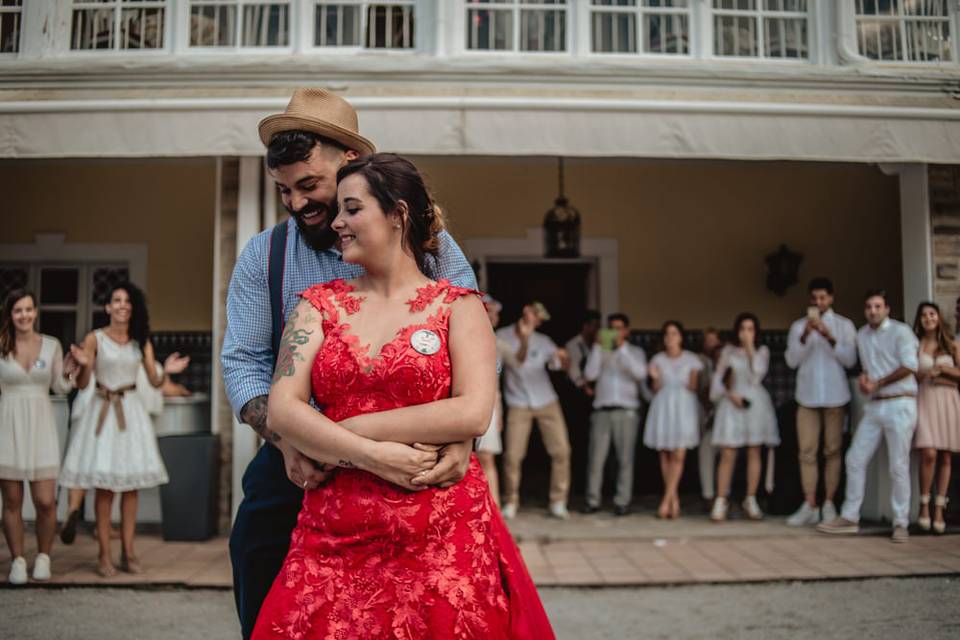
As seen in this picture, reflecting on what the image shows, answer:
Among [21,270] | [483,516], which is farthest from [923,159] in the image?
[21,270]

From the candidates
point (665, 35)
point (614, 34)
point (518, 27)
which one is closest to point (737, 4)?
point (665, 35)

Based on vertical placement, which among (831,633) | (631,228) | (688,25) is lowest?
(831,633)

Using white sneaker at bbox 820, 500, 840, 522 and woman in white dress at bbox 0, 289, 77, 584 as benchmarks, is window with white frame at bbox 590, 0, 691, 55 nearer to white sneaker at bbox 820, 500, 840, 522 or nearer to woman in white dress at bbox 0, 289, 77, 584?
white sneaker at bbox 820, 500, 840, 522

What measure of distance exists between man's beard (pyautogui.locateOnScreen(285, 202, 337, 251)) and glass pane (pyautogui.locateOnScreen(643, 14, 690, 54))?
5.52 m

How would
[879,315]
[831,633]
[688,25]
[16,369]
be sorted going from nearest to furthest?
[831,633]
[16,369]
[879,315]
[688,25]

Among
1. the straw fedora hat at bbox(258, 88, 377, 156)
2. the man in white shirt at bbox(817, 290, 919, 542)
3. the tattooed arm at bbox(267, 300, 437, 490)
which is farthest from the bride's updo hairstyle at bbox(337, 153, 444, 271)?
the man in white shirt at bbox(817, 290, 919, 542)

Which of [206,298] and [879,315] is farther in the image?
[206,298]

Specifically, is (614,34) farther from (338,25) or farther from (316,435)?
(316,435)

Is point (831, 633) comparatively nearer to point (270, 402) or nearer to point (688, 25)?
point (270, 402)

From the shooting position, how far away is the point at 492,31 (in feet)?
22.8

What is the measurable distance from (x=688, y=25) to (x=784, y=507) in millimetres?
4280

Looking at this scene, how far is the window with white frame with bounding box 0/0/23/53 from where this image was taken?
22.9 ft

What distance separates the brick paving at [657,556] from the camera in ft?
17.6

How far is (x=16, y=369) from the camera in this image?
541cm
